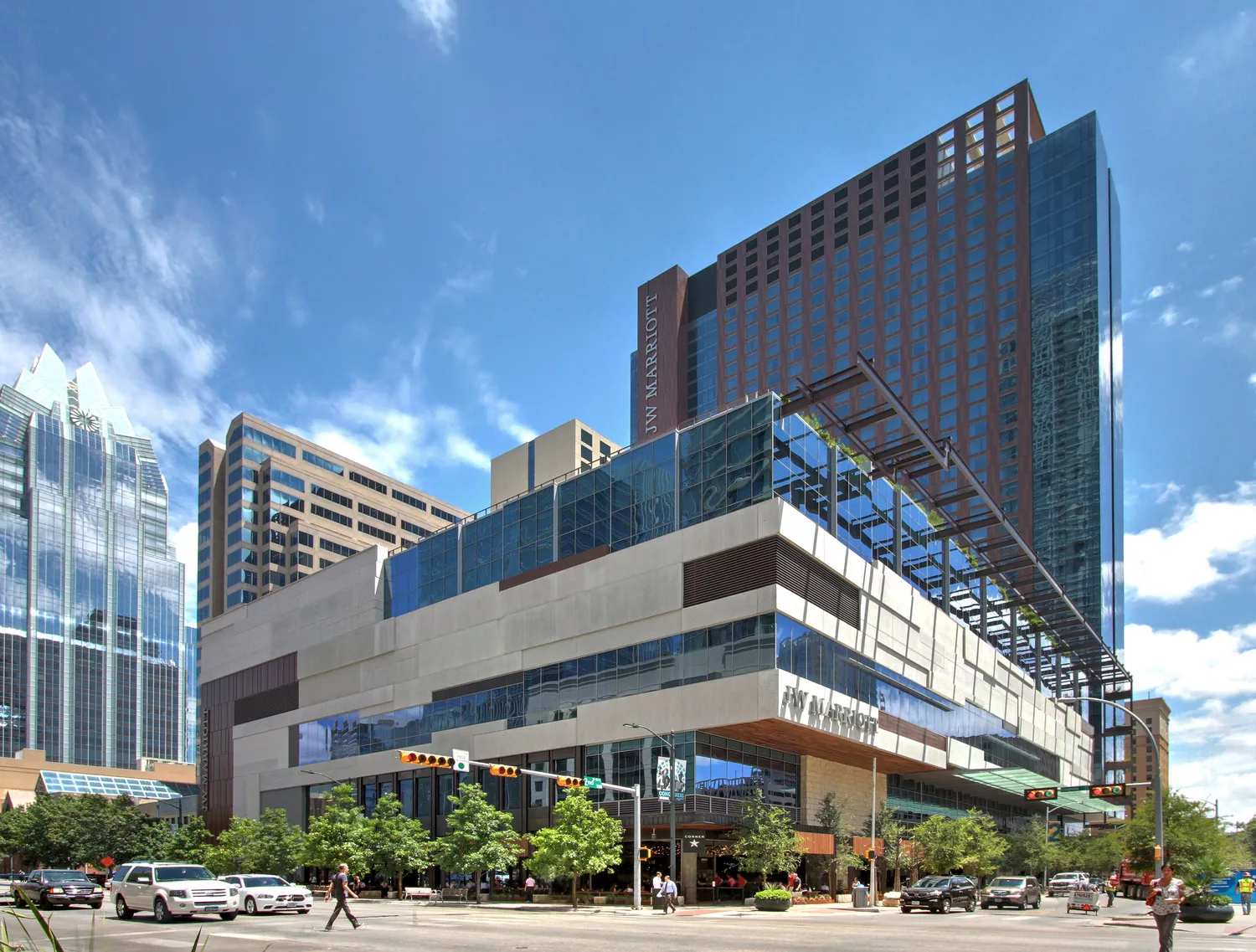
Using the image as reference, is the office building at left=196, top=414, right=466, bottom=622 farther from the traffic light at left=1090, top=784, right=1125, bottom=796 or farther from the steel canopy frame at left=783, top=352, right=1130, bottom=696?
the traffic light at left=1090, top=784, right=1125, bottom=796

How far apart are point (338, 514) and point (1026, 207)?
103 meters

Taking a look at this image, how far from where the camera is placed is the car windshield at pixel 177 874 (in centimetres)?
3344

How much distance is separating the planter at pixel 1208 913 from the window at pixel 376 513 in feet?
437

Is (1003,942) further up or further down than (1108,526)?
further down

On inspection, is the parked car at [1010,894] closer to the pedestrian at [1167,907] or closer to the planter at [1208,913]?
the planter at [1208,913]

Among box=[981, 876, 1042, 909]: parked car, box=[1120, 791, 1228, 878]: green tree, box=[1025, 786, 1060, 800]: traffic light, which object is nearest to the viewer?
box=[1120, 791, 1228, 878]: green tree

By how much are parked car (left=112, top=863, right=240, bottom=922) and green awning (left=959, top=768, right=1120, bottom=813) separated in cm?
5501

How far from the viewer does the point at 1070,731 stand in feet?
366

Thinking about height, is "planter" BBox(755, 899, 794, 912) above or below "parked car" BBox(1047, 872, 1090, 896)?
above

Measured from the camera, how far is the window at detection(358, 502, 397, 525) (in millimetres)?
159000

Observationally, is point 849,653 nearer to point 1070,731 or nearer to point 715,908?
point 715,908

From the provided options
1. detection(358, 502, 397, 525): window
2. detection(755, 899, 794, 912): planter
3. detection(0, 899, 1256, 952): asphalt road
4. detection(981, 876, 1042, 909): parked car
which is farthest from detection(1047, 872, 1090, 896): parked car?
detection(358, 502, 397, 525): window

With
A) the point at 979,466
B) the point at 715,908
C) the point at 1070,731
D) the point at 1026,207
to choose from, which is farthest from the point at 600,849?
the point at 1026,207

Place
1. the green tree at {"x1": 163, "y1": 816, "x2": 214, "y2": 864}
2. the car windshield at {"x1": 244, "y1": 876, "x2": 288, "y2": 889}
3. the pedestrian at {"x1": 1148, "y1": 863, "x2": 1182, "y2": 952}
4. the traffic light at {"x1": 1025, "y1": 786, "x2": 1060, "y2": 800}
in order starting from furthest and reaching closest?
1. the green tree at {"x1": 163, "y1": 816, "x2": 214, "y2": 864}
2. the traffic light at {"x1": 1025, "y1": 786, "x2": 1060, "y2": 800}
3. the car windshield at {"x1": 244, "y1": 876, "x2": 288, "y2": 889}
4. the pedestrian at {"x1": 1148, "y1": 863, "x2": 1182, "y2": 952}
